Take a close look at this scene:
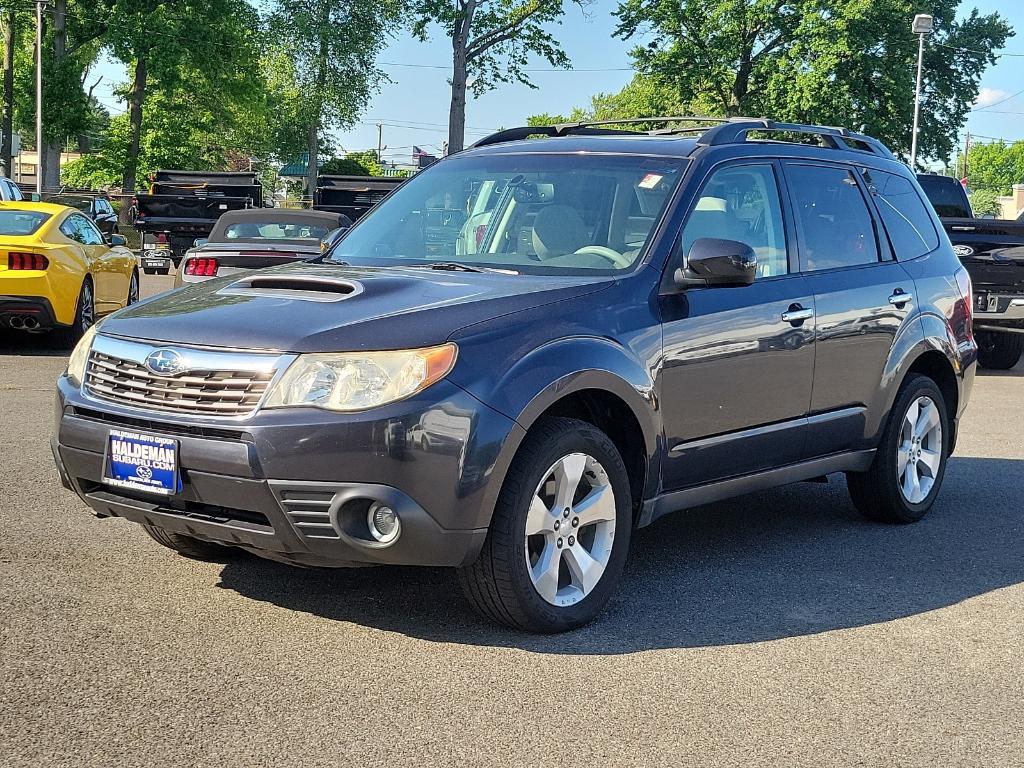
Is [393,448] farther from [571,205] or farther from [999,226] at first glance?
[999,226]

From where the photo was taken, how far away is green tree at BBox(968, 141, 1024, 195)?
185m

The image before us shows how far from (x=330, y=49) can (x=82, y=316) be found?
48410 mm

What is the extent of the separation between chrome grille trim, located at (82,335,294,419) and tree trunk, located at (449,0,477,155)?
1433 inches

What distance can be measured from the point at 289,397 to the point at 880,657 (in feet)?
7.27

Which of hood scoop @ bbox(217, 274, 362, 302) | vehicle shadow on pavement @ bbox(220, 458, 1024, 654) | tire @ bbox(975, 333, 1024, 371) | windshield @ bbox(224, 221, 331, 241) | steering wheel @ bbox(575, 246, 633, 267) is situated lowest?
tire @ bbox(975, 333, 1024, 371)

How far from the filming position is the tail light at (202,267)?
13508mm

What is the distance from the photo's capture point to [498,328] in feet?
15.6

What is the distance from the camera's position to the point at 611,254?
563 cm

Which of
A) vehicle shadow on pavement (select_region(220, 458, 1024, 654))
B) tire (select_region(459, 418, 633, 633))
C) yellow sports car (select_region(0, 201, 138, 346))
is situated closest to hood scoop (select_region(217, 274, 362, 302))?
tire (select_region(459, 418, 633, 633))

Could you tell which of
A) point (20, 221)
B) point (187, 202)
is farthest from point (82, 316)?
point (187, 202)

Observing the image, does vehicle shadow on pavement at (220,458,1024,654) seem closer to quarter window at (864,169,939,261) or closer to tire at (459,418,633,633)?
tire at (459,418,633,633)

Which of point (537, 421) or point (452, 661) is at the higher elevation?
point (537, 421)

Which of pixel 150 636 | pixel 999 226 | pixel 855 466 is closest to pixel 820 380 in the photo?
pixel 855 466

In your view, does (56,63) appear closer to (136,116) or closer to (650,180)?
(136,116)
